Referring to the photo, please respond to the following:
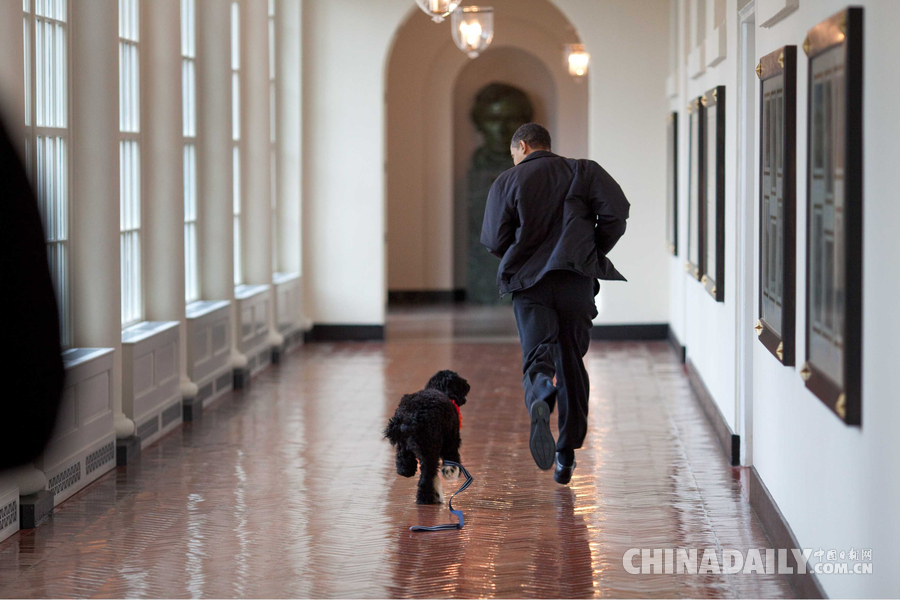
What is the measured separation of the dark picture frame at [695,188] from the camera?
789 cm

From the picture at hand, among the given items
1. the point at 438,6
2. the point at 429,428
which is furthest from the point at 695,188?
the point at 429,428

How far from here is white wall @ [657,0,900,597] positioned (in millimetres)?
2771

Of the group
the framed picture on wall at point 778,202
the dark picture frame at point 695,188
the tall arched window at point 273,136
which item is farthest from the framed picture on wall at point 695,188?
the tall arched window at point 273,136

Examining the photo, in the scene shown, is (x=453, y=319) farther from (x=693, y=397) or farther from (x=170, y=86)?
(x=170, y=86)

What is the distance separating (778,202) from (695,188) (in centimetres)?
416

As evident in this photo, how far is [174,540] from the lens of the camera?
15.4 feet

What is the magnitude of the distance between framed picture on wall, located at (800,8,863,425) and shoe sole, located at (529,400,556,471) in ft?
→ 4.52

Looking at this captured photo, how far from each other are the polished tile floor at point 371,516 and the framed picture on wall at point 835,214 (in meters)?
1.17

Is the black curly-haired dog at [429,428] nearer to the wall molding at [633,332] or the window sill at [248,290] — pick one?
the window sill at [248,290]

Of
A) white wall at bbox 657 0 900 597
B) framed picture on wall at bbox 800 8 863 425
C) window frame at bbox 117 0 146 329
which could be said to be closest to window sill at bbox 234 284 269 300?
window frame at bbox 117 0 146 329

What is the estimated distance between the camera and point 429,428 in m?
4.80

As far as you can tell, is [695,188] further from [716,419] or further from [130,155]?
[130,155]

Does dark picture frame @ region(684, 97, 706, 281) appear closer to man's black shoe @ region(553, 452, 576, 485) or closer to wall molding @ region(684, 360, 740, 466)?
wall molding @ region(684, 360, 740, 466)

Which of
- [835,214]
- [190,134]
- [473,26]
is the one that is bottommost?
[835,214]
